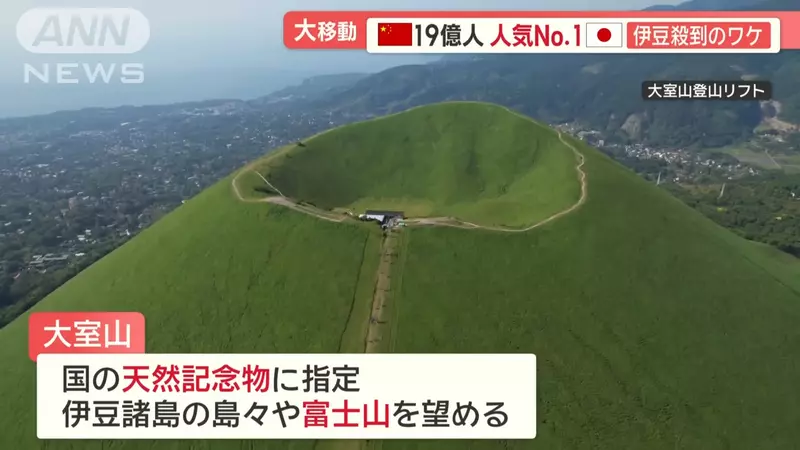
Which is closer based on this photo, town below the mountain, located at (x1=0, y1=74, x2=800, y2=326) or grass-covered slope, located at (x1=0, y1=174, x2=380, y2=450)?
grass-covered slope, located at (x1=0, y1=174, x2=380, y2=450)

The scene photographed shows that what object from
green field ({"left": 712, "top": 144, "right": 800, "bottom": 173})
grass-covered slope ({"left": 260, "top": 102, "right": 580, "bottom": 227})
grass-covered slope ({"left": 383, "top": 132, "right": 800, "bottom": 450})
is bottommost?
green field ({"left": 712, "top": 144, "right": 800, "bottom": 173})

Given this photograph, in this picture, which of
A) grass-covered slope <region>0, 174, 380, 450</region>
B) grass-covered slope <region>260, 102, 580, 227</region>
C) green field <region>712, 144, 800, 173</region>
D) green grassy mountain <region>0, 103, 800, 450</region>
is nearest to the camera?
green grassy mountain <region>0, 103, 800, 450</region>

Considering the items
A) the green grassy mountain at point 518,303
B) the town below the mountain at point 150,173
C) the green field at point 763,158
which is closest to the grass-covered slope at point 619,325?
the green grassy mountain at point 518,303

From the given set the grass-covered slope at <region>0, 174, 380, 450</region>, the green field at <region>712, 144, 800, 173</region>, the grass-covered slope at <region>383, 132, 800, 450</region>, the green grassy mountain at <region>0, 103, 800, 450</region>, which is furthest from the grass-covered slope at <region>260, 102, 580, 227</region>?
the green field at <region>712, 144, 800, 173</region>

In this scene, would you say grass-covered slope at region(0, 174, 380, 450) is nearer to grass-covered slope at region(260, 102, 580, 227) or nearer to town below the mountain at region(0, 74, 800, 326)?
grass-covered slope at region(260, 102, 580, 227)
